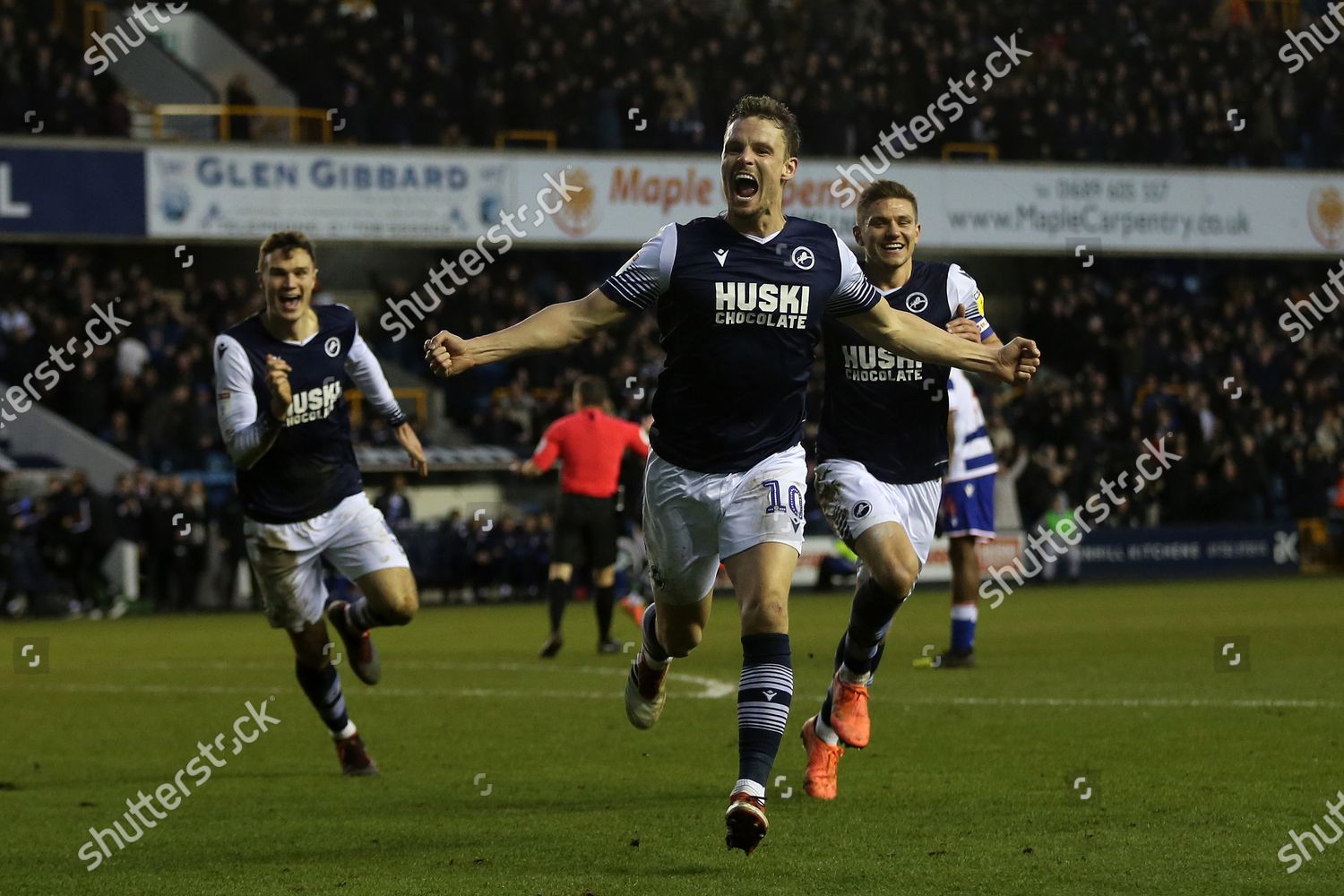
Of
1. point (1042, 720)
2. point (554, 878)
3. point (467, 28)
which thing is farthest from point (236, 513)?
point (554, 878)

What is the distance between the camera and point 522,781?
8758 millimetres

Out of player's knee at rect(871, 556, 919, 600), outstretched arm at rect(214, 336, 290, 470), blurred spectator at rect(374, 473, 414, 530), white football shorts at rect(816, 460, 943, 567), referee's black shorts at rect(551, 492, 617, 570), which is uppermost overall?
outstretched arm at rect(214, 336, 290, 470)

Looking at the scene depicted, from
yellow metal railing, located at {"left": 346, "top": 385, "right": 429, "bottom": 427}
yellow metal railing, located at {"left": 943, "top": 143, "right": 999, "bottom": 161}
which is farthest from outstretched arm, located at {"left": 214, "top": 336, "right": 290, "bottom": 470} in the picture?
yellow metal railing, located at {"left": 943, "top": 143, "right": 999, "bottom": 161}

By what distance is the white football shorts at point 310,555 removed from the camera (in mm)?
9305

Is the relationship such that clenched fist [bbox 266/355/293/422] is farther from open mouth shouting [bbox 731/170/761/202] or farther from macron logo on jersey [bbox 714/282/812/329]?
open mouth shouting [bbox 731/170/761/202]

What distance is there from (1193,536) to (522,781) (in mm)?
23973

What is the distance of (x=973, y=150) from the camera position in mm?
36156

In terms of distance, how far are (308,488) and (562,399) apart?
72.5 feet

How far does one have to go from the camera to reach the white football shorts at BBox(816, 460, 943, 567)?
8.53 m

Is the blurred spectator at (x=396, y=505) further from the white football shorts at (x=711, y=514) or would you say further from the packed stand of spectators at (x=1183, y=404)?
the white football shorts at (x=711, y=514)

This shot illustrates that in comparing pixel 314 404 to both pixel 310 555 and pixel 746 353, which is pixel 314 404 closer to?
pixel 310 555

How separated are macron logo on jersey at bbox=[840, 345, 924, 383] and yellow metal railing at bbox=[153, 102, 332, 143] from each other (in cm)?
2447

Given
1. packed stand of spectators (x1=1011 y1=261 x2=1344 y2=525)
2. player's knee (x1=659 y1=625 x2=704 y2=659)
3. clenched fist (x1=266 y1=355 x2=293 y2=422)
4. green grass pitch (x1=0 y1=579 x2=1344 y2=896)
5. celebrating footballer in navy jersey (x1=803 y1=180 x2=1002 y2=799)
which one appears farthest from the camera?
packed stand of spectators (x1=1011 y1=261 x2=1344 y2=525)

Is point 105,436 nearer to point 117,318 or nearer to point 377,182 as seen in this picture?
point 117,318
